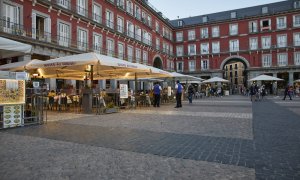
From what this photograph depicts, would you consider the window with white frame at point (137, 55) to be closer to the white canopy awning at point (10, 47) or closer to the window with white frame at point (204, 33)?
the window with white frame at point (204, 33)

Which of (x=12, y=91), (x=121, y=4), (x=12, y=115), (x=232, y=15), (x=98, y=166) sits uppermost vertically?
(x=232, y=15)

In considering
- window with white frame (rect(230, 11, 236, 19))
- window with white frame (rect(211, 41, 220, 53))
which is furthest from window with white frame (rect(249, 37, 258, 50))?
window with white frame (rect(230, 11, 236, 19))

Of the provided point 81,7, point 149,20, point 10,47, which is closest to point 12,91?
point 10,47

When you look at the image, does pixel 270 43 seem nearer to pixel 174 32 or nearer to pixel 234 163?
pixel 174 32

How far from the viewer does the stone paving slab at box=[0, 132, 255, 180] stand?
10.0 feet

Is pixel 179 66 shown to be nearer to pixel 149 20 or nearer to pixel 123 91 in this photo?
pixel 149 20

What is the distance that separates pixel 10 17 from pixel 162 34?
29.0 m

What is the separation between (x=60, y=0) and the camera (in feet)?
66.6

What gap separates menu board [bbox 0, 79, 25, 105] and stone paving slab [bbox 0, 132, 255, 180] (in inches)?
113

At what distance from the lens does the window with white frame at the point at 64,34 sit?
20156mm

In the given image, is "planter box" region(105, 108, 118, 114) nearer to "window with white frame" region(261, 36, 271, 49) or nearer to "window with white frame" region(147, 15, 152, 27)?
"window with white frame" region(147, 15, 152, 27)

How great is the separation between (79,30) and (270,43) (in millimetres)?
33725

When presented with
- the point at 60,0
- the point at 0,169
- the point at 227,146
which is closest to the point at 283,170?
the point at 227,146

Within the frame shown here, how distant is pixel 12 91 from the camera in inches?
276
